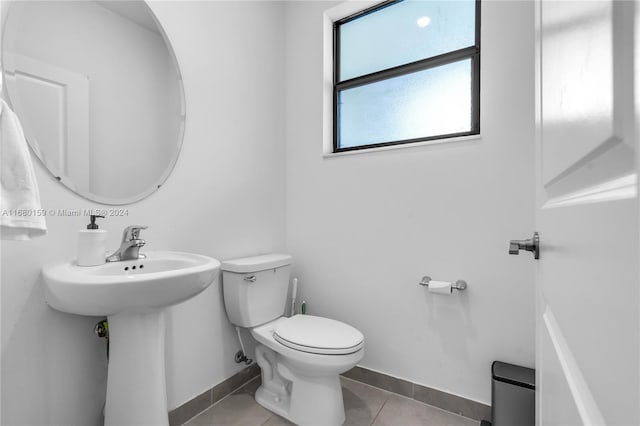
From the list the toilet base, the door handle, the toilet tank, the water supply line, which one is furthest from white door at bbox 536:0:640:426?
the water supply line

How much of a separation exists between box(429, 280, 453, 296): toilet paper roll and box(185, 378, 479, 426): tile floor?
613 mm

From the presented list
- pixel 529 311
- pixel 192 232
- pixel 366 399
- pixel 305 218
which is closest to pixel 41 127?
pixel 192 232

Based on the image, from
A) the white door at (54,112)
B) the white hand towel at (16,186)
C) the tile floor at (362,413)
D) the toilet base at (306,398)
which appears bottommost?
the tile floor at (362,413)

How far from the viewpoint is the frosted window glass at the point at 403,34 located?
1.64m

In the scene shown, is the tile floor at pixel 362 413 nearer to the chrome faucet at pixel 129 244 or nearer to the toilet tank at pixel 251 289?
the toilet tank at pixel 251 289

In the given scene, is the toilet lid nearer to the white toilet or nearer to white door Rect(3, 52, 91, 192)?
the white toilet

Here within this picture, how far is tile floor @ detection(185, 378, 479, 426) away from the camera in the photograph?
147 cm

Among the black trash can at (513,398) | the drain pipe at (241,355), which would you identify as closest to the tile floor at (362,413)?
the drain pipe at (241,355)

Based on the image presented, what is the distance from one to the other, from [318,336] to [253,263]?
1.63 ft

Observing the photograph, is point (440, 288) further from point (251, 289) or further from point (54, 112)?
point (54, 112)

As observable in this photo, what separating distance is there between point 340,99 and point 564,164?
1843 mm

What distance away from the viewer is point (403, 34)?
182 cm

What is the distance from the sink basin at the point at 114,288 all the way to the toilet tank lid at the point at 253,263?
19.8 inches

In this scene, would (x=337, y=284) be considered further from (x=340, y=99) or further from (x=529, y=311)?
(x=340, y=99)
